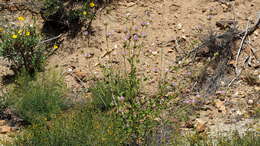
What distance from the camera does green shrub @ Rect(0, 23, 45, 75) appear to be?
5582 millimetres

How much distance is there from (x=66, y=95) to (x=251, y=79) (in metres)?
2.52

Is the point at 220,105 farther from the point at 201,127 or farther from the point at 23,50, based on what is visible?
the point at 23,50

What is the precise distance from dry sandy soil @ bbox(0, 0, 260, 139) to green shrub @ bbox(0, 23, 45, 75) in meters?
0.26

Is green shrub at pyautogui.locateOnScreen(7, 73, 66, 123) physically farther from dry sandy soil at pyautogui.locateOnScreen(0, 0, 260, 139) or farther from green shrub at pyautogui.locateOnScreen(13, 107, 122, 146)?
green shrub at pyautogui.locateOnScreen(13, 107, 122, 146)

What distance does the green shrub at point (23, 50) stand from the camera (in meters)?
5.58

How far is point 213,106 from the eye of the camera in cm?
471

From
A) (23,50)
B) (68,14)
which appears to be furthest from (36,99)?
(68,14)

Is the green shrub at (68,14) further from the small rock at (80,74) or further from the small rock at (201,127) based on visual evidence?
the small rock at (201,127)

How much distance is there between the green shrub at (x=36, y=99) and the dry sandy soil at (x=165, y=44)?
1.64 feet

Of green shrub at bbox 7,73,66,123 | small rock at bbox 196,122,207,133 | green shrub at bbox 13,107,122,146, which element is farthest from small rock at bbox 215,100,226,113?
green shrub at bbox 7,73,66,123

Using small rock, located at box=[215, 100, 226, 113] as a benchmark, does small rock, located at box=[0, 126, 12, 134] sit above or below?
below

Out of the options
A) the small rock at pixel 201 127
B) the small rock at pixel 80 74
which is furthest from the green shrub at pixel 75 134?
the small rock at pixel 80 74

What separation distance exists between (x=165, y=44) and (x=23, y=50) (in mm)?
2162

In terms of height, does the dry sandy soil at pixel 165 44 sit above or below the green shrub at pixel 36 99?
above
